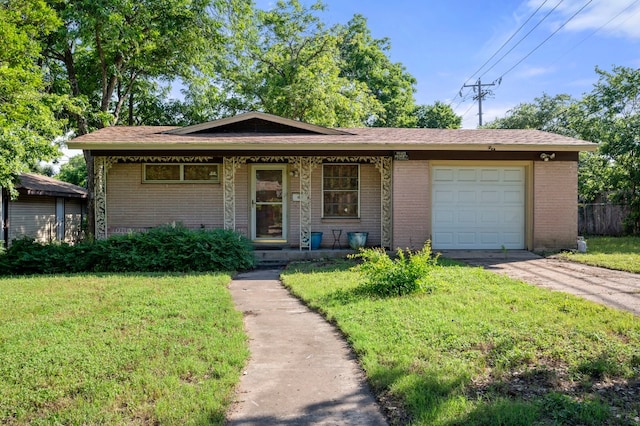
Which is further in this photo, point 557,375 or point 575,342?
point 575,342

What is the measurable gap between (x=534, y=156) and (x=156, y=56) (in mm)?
13910

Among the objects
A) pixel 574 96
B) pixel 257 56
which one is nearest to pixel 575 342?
pixel 257 56

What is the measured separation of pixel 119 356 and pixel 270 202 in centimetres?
818

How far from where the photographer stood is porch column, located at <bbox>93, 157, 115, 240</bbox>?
11438mm

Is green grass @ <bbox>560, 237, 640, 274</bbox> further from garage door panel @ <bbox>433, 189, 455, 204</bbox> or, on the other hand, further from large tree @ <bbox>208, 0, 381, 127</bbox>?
large tree @ <bbox>208, 0, 381, 127</bbox>

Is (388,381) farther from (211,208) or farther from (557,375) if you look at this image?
(211,208)

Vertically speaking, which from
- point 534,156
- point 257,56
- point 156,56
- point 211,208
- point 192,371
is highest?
point 257,56

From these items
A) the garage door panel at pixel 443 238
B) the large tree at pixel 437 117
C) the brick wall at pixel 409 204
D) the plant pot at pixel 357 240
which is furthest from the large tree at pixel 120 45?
the large tree at pixel 437 117

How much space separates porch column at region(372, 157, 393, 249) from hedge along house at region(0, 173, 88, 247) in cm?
1004

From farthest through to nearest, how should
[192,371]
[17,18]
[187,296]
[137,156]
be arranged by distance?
[137,156] < [17,18] < [187,296] < [192,371]

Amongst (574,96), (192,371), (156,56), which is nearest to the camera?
(192,371)

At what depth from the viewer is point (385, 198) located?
11867 mm

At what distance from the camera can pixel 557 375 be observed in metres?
3.74

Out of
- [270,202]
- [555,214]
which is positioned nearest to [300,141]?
[270,202]
